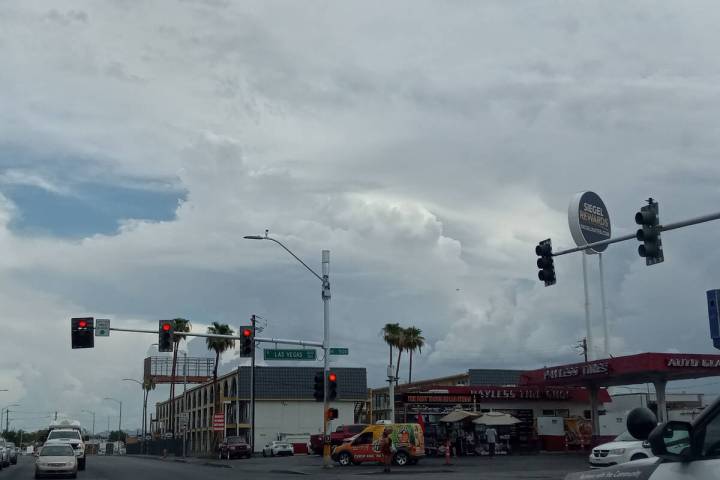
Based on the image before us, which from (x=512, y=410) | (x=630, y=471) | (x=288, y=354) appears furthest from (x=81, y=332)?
(x=512, y=410)

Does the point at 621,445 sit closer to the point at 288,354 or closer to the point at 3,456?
the point at 288,354

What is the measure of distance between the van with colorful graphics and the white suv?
13.1 metres

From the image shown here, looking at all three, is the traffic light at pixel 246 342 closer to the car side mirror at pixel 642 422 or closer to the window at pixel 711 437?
the car side mirror at pixel 642 422

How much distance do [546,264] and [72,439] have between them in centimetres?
2989

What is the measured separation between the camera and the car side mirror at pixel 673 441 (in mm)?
4547

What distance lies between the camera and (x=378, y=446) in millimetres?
40562

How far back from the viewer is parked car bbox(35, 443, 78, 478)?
32.8 metres

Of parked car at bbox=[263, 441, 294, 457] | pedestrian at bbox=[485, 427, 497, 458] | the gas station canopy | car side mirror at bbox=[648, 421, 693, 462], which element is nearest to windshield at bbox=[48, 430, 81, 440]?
parked car at bbox=[263, 441, 294, 457]

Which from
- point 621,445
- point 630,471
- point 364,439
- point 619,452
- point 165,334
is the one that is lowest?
point 364,439

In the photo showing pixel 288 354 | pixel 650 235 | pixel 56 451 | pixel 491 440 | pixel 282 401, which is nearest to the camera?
pixel 650 235

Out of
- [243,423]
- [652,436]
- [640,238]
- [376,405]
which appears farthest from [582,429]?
[652,436]

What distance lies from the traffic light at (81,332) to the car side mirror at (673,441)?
29.2 m

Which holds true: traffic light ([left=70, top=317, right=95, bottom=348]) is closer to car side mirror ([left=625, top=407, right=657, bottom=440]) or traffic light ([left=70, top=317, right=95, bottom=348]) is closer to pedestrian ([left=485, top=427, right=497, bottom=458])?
pedestrian ([left=485, top=427, right=497, bottom=458])

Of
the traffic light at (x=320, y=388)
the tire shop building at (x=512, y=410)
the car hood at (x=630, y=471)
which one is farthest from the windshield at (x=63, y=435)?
the car hood at (x=630, y=471)
